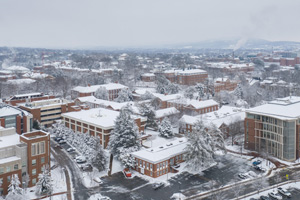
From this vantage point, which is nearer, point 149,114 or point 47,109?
point 149,114

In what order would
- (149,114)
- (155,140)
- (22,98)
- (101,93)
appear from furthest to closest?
(101,93) < (22,98) < (149,114) < (155,140)

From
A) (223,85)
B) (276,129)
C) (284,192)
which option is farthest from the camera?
(223,85)

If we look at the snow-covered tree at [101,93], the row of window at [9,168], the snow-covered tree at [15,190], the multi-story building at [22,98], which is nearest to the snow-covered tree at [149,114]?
the multi-story building at [22,98]

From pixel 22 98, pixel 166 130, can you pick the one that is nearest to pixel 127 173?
pixel 166 130

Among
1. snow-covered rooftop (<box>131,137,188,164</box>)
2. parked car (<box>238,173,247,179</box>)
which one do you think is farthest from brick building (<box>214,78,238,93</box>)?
parked car (<box>238,173,247,179</box>)

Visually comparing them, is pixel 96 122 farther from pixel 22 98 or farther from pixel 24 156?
pixel 22 98
